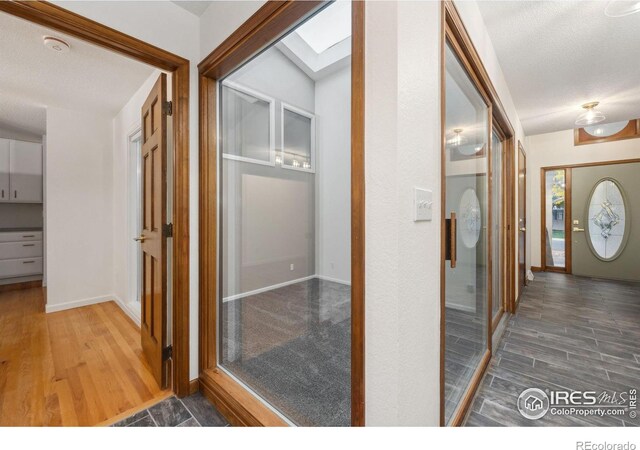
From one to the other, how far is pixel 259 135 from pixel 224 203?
4.27ft

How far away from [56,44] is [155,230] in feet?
5.24

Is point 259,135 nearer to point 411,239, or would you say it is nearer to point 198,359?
point 198,359

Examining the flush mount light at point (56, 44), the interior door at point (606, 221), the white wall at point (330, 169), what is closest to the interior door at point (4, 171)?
the flush mount light at point (56, 44)

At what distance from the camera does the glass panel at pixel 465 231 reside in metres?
1.49

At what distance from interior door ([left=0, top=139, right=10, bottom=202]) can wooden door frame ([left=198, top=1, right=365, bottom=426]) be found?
4254 millimetres

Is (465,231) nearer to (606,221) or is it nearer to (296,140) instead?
(296,140)

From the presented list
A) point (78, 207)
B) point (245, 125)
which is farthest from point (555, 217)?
point (78, 207)

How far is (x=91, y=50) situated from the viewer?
2148mm

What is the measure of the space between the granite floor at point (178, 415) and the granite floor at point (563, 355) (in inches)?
56.2

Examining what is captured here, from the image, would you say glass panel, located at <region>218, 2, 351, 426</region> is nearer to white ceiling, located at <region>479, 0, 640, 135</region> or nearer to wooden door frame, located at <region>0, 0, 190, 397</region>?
wooden door frame, located at <region>0, 0, 190, 397</region>

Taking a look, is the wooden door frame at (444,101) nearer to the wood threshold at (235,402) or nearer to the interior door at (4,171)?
the wood threshold at (235,402)

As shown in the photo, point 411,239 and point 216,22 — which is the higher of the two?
point 216,22

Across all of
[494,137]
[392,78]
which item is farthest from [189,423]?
[494,137]

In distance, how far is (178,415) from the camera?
5.08ft
